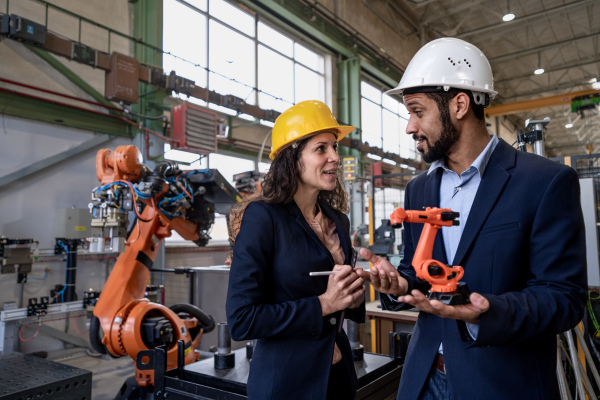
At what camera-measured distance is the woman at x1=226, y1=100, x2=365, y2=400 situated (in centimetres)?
125

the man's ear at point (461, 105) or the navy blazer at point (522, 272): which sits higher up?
the man's ear at point (461, 105)

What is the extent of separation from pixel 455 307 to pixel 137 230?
2707 millimetres

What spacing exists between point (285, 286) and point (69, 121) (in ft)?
16.0

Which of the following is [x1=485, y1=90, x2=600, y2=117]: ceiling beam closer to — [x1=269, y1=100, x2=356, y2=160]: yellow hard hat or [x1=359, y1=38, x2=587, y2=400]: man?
[x1=269, y1=100, x2=356, y2=160]: yellow hard hat

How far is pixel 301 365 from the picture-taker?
50.8 inches

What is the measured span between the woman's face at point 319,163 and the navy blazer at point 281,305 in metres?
0.21

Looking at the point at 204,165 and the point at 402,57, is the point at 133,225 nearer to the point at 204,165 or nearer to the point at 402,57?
the point at 204,165

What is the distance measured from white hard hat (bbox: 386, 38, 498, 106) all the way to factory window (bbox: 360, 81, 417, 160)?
9886 millimetres

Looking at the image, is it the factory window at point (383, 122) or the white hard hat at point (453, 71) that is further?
the factory window at point (383, 122)

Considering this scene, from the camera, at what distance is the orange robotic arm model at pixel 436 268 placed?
0.90m

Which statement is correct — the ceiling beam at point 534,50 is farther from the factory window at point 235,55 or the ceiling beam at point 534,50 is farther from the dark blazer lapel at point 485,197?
the dark blazer lapel at point 485,197

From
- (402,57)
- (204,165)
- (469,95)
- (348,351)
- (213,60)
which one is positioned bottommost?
(348,351)

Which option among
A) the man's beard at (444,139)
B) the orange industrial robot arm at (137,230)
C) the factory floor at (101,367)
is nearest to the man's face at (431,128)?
the man's beard at (444,139)

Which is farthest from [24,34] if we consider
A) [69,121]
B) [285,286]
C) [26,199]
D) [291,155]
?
[285,286]
